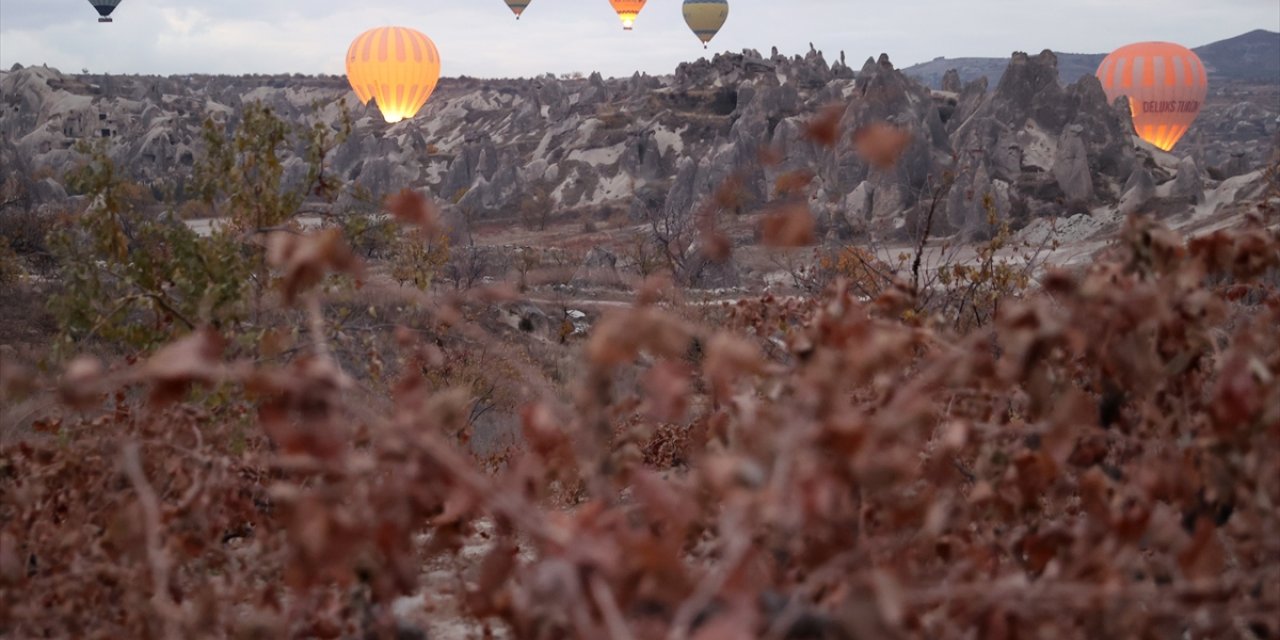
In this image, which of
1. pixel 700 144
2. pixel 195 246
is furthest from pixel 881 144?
pixel 700 144

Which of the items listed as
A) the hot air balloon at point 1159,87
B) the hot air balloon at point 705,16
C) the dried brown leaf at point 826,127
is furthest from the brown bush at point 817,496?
the hot air balloon at point 705,16

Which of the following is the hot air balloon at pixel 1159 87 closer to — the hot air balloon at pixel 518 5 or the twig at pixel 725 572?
the hot air balloon at pixel 518 5

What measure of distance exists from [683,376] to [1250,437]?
763mm

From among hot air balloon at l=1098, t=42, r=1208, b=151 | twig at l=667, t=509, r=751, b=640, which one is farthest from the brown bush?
hot air balloon at l=1098, t=42, r=1208, b=151

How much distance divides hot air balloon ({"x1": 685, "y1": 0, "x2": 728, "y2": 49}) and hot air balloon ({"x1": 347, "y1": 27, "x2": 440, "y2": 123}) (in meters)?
14.0

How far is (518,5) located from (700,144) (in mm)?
9676

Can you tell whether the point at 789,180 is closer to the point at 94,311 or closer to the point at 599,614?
the point at 599,614

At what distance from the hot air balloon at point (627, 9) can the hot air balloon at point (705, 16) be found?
23.8 ft

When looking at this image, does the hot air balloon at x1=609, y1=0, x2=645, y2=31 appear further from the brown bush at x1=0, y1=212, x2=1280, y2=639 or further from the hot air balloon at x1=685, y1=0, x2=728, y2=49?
the brown bush at x1=0, y1=212, x2=1280, y2=639

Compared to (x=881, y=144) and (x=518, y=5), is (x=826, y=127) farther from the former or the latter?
(x=518, y=5)

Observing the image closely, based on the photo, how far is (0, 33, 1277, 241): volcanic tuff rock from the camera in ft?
114

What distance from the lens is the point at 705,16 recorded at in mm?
54125

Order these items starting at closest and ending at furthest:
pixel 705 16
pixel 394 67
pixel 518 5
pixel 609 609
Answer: pixel 609 609
pixel 394 67
pixel 518 5
pixel 705 16

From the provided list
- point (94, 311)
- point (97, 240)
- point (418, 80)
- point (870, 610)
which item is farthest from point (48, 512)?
point (418, 80)
